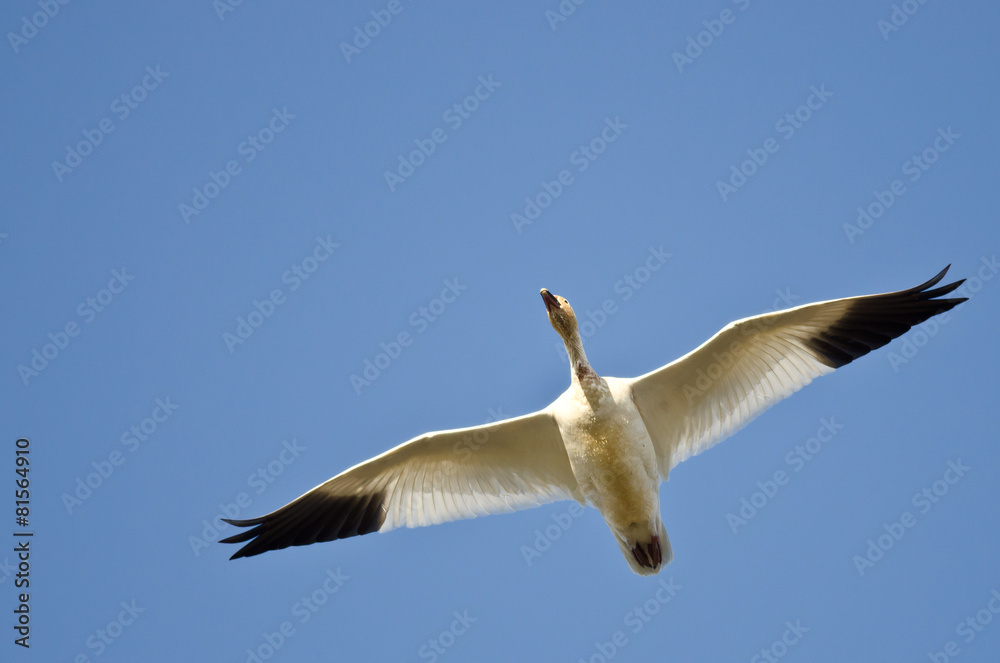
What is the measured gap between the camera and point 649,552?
35.7 feet

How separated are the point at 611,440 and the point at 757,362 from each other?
200 centimetres

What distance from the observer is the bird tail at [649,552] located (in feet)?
35.5

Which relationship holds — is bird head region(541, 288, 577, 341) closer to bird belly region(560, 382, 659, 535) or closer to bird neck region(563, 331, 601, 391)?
bird neck region(563, 331, 601, 391)

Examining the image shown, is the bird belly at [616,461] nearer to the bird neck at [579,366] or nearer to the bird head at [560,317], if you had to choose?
the bird neck at [579,366]

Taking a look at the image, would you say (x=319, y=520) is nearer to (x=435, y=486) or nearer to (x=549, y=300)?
(x=435, y=486)

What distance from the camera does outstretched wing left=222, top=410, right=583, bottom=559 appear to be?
11.1m

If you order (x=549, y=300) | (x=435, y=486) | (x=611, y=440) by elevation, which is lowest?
(x=611, y=440)

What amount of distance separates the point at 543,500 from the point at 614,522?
1080 millimetres

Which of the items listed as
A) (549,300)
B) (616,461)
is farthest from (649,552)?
(549,300)

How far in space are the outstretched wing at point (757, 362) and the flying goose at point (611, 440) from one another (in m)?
0.01

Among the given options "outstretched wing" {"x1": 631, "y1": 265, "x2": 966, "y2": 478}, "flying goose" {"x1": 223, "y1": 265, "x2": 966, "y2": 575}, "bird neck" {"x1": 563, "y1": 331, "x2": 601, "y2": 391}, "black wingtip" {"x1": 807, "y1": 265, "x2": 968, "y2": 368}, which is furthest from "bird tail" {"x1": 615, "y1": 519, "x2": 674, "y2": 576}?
"black wingtip" {"x1": 807, "y1": 265, "x2": 968, "y2": 368}

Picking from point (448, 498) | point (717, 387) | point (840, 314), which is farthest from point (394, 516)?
point (840, 314)

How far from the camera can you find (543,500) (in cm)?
1155

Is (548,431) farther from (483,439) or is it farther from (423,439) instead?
(423,439)
